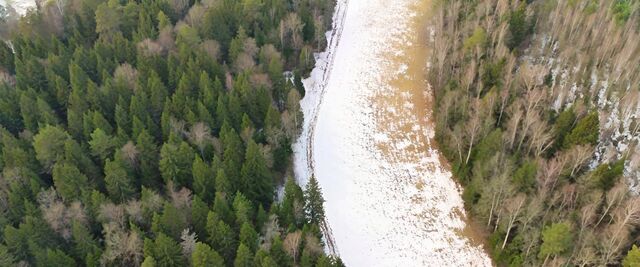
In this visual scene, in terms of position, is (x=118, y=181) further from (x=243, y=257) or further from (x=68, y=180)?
(x=243, y=257)

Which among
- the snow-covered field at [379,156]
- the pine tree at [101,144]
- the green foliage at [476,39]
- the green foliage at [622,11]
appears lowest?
the snow-covered field at [379,156]

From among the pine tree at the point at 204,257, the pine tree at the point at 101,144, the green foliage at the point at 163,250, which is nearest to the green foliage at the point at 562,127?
the pine tree at the point at 204,257

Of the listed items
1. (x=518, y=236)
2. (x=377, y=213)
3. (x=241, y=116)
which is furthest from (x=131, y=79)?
(x=518, y=236)

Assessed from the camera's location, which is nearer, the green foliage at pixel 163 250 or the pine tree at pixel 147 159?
the green foliage at pixel 163 250

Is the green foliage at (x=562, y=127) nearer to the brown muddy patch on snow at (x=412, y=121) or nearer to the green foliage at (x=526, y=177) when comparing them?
the green foliage at (x=526, y=177)

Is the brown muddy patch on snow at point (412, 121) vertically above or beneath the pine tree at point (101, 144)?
beneath

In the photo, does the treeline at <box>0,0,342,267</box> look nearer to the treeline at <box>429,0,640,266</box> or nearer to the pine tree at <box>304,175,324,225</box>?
the pine tree at <box>304,175,324,225</box>
